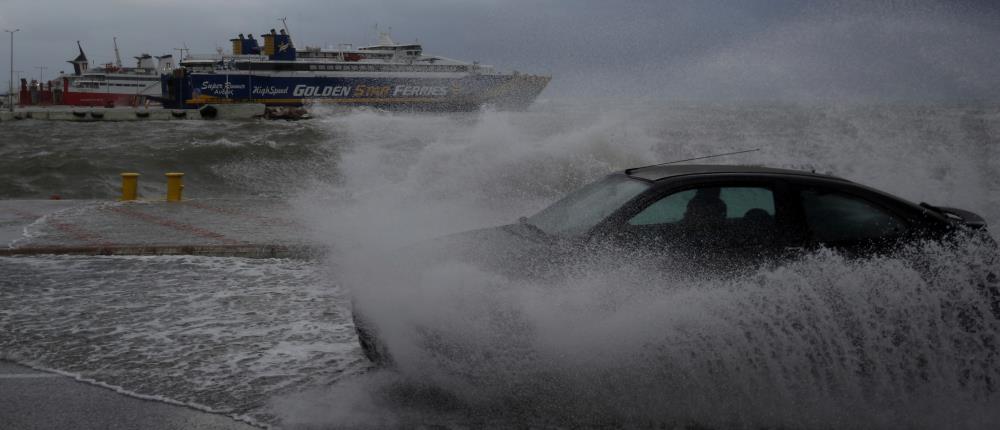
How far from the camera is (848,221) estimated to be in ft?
15.8

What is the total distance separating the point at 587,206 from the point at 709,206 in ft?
2.67

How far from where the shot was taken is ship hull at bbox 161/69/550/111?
62781 millimetres

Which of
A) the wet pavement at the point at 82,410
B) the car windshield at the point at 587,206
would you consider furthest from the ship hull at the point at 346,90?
the wet pavement at the point at 82,410

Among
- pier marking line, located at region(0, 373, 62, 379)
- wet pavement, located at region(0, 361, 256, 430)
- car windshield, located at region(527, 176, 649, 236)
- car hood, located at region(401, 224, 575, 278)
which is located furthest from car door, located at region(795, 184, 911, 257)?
pier marking line, located at region(0, 373, 62, 379)

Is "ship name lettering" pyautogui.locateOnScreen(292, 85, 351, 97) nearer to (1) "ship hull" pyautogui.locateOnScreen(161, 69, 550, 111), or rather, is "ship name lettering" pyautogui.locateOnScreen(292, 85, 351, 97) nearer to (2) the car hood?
(1) "ship hull" pyautogui.locateOnScreen(161, 69, 550, 111)

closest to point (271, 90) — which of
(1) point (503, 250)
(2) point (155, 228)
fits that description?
Answer: (2) point (155, 228)

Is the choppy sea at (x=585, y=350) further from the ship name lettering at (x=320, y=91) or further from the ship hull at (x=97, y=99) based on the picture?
the ship hull at (x=97, y=99)

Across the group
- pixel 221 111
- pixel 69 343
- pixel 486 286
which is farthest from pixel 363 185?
pixel 221 111

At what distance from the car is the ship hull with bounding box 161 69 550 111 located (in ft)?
200

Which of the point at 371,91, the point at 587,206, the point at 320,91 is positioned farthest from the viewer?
the point at 371,91

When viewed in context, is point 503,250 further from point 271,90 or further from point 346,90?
point 346,90

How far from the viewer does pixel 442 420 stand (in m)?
4.07

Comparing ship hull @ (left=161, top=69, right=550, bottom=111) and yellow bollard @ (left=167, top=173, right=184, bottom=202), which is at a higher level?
ship hull @ (left=161, top=69, right=550, bottom=111)

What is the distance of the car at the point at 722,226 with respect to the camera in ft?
15.0
